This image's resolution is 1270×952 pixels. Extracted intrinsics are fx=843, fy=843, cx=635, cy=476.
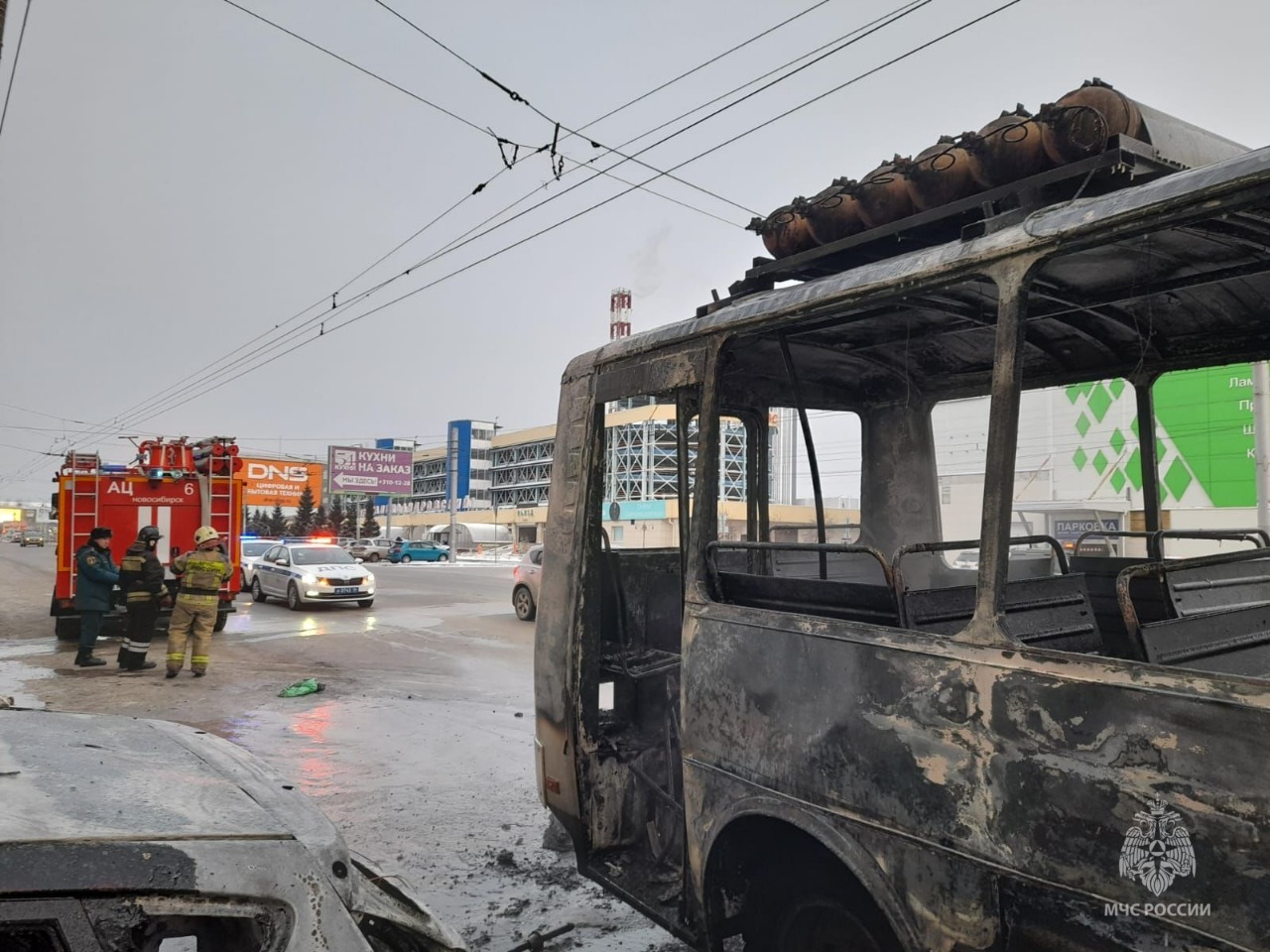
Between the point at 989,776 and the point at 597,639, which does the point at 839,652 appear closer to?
the point at 989,776

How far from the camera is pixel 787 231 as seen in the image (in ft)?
10.9

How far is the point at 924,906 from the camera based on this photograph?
208 centimetres

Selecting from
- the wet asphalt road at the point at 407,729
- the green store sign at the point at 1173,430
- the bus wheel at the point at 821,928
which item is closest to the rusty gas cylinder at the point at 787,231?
the green store sign at the point at 1173,430

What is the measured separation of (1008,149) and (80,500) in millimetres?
14347

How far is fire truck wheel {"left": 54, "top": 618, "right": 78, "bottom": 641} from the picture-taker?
13.2 m

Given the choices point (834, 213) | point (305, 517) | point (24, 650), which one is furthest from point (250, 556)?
point (305, 517)

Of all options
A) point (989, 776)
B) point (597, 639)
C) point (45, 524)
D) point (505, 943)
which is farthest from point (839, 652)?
point (45, 524)

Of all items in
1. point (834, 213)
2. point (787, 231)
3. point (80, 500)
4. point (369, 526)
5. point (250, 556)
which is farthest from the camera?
point (369, 526)

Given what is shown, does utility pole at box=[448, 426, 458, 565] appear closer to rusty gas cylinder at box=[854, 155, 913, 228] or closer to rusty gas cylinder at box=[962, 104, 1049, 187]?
rusty gas cylinder at box=[854, 155, 913, 228]

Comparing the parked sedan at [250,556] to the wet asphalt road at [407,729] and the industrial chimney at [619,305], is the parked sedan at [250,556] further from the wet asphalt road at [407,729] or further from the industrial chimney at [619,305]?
the industrial chimney at [619,305]

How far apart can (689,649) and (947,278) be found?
1.48m

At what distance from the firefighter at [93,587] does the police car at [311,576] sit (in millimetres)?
7158

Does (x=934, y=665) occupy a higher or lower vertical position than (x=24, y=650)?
higher

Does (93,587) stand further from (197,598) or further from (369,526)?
(369,526)
